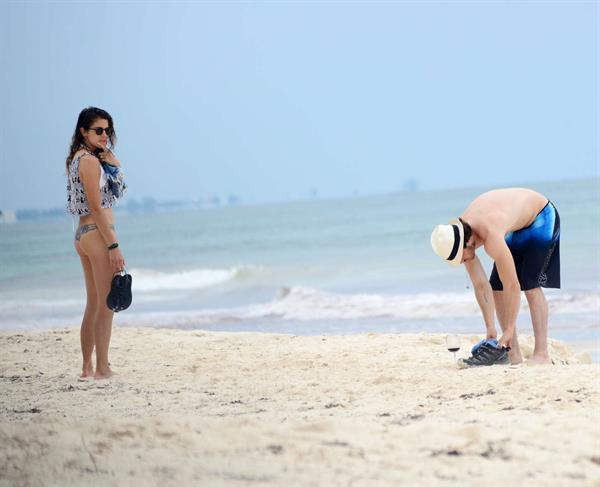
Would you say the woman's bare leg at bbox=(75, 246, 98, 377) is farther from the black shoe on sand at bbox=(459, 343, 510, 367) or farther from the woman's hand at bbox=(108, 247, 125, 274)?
the black shoe on sand at bbox=(459, 343, 510, 367)

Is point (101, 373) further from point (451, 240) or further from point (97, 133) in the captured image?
point (451, 240)

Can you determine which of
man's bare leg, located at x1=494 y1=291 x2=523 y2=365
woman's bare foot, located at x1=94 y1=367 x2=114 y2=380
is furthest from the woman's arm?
man's bare leg, located at x1=494 y1=291 x2=523 y2=365

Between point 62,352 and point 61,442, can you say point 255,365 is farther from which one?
point 61,442

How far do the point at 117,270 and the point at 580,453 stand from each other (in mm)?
2661

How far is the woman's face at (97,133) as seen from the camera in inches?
195

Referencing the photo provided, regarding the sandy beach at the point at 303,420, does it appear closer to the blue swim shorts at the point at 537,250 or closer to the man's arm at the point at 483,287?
the man's arm at the point at 483,287

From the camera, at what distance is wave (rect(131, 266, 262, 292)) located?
1892 cm

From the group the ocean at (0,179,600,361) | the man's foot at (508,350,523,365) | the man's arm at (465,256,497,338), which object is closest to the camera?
Answer: the man's arm at (465,256,497,338)

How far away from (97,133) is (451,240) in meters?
1.94

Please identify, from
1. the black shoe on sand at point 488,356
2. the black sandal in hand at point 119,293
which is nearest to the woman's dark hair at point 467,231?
the black shoe on sand at point 488,356

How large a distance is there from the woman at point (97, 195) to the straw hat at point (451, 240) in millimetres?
1653

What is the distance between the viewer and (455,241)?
15.8 ft

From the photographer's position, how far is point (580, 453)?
3.17 metres

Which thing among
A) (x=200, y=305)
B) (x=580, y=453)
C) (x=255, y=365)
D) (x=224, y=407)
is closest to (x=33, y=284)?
(x=200, y=305)
